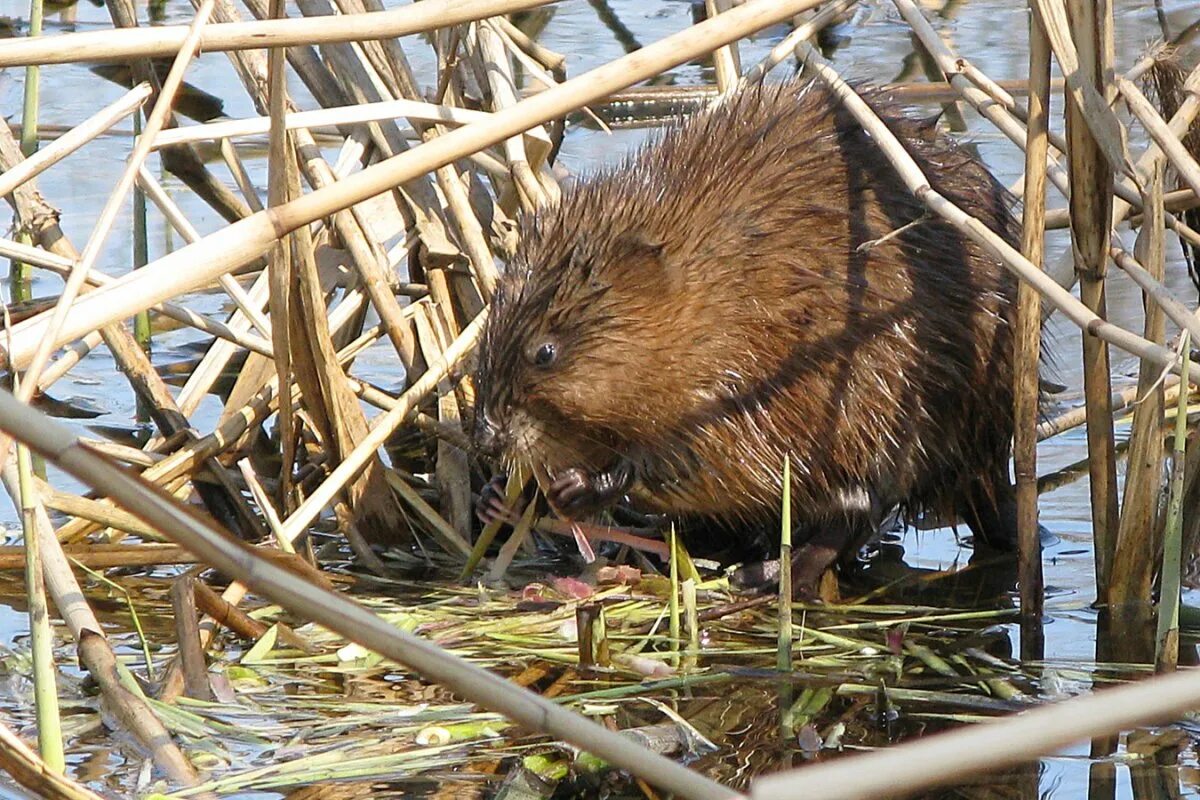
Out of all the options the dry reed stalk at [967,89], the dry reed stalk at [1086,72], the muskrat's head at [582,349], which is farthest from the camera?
the muskrat's head at [582,349]

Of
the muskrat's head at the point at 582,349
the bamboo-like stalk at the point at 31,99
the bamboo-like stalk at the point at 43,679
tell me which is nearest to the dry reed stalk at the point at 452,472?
the muskrat's head at the point at 582,349

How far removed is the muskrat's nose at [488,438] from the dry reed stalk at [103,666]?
2.95ft

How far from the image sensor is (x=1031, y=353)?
2871mm

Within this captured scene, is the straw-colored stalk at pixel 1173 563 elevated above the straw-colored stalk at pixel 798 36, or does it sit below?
below

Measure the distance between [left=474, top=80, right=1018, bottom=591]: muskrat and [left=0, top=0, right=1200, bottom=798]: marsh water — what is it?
331 mm

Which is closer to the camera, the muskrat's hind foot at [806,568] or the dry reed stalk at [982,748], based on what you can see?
the dry reed stalk at [982,748]

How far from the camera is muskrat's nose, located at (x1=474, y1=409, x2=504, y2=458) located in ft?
10.4

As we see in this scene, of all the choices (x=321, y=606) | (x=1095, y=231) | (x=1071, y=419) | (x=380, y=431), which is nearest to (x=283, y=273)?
(x=380, y=431)

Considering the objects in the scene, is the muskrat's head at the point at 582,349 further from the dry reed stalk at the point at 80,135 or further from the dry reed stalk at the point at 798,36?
the dry reed stalk at the point at 80,135

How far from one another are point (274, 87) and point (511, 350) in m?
0.65

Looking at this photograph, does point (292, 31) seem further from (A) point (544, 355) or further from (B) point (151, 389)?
(B) point (151, 389)

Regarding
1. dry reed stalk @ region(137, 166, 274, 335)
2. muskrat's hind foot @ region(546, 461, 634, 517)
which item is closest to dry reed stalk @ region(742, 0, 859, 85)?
muskrat's hind foot @ region(546, 461, 634, 517)

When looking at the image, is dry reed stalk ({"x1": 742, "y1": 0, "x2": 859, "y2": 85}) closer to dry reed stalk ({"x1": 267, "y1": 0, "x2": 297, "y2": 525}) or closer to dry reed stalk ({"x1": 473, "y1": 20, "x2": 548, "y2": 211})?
dry reed stalk ({"x1": 473, "y1": 20, "x2": 548, "y2": 211})

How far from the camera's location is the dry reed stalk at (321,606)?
3.83ft
